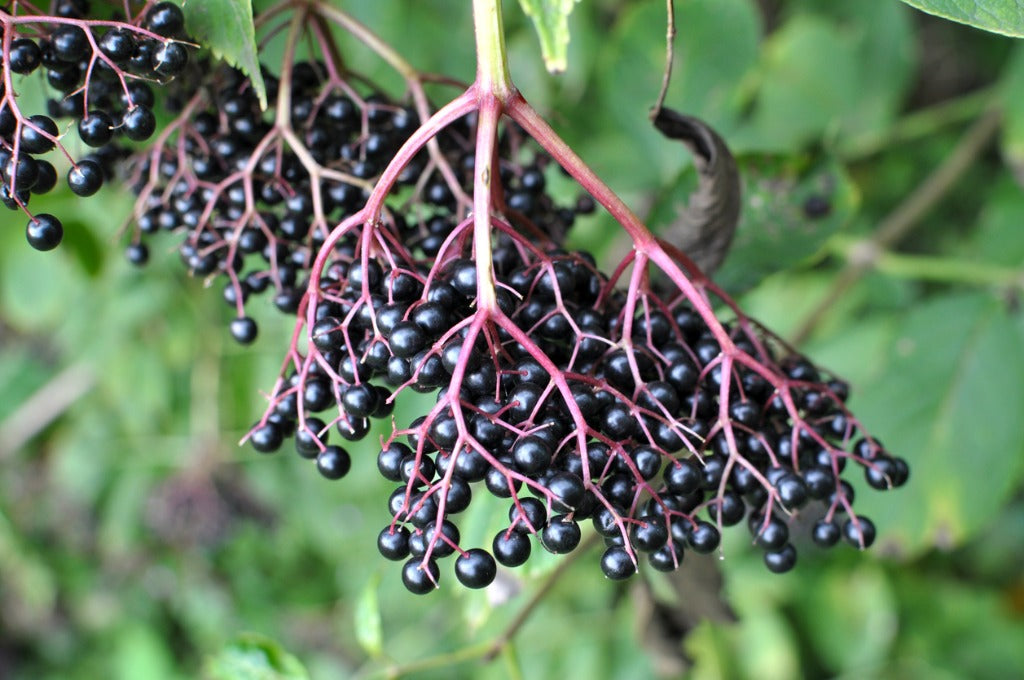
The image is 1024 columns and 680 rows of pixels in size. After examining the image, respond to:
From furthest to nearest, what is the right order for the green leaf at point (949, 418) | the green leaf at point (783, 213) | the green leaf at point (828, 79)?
the green leaf at point (828, 79) < the green leaf at point (949, 418) < the green leaf at point (783, 213)

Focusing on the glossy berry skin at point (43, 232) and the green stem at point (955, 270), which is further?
the green stem at point (955, 270)

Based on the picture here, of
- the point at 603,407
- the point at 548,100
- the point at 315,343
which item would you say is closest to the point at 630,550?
the point at 603,407

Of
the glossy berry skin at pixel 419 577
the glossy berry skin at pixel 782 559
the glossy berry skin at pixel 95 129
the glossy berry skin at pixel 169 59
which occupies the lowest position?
the glossy berry skin at pixel 419 577

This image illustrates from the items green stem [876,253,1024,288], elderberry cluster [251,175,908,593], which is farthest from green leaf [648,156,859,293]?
green stem [876,253,1024,288]

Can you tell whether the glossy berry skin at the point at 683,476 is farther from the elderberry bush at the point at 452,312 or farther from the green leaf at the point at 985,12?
the green leaf at the point at 985,12

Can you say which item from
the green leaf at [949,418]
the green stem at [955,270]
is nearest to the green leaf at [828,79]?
the green stem at [955,270]

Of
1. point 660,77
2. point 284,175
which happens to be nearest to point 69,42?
point 284,175

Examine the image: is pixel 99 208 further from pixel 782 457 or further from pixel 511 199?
pixel 782 457
